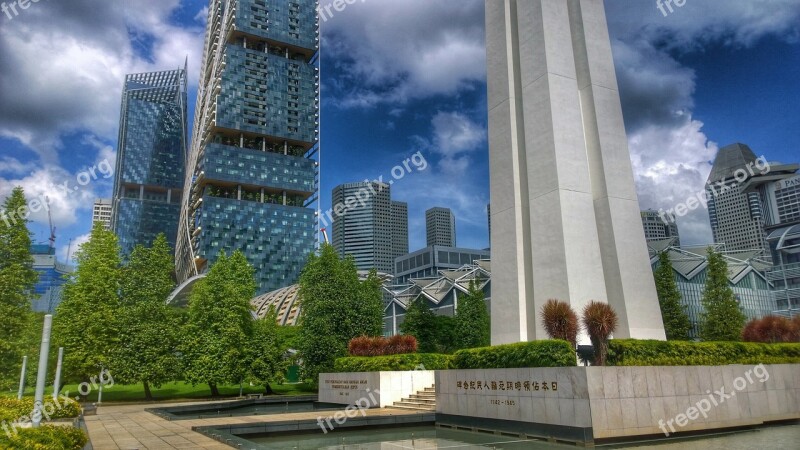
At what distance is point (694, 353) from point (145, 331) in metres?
29.4

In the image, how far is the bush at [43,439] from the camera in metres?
8.16

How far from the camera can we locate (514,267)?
18156 mm

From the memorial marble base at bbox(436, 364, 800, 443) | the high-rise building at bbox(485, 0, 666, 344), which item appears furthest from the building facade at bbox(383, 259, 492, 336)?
the memorial marble base at bbox(436, 364, 800, 443)

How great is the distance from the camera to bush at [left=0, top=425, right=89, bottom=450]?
8.16 m

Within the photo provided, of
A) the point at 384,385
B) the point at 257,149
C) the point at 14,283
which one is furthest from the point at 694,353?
the point at 257,149

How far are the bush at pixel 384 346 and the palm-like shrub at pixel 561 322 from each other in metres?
9.72

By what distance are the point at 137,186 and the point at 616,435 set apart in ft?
573

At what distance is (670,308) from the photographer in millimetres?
37094

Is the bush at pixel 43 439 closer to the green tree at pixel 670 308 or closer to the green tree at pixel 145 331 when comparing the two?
the green tree at pixel 145 331

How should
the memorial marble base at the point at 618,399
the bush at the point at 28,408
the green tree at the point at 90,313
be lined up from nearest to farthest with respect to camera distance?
the memorial marble base at the point at 618,399 → the bush at the point at 28,408 → the green tree at the point at 90,313

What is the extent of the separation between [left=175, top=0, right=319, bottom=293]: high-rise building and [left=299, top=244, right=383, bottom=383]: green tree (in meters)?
82.5

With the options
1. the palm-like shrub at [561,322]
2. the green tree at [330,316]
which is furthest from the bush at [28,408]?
the green tree at [330,316]

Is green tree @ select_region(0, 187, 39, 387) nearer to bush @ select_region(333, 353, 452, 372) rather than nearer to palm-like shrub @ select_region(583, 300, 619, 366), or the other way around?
bush @ select_region(333, 353, 452, 372)

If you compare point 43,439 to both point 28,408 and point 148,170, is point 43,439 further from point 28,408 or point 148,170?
point 148,170
